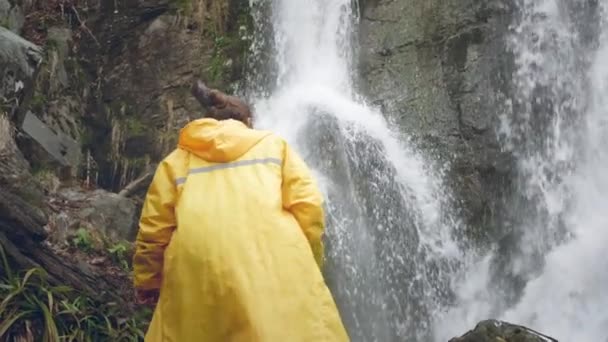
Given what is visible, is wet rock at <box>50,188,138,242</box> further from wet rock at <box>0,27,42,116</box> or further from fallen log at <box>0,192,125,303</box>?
fallen log at <box>0,192,125,303</box>

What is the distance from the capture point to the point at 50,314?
4.09 meters

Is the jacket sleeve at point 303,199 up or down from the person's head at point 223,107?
down

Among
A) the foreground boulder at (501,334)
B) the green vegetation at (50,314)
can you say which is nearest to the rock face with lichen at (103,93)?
the green vegetation at (50,314)

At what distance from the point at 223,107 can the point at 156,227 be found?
1.90 feet

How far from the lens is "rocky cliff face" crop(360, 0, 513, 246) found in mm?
7438

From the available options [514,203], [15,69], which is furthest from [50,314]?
[514,203]

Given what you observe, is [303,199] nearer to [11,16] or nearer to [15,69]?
[15,69]

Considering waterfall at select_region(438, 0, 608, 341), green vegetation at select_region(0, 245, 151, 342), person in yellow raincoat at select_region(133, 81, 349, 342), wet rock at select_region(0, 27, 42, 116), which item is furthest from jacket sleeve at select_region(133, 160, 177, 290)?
waterfall at select_region(438, 0, 608, 341)

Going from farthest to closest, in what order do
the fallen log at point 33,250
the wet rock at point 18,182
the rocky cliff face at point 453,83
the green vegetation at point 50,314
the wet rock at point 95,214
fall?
1. the rocky cliff face at point 453,83
2. the wet rock at point 95,214
3. the wet rock at point 18,182
4. the fallen log at point 33,250
5. the green vegetation at point 50,314

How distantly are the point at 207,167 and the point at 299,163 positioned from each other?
0.37m

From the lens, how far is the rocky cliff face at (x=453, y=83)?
7438mm

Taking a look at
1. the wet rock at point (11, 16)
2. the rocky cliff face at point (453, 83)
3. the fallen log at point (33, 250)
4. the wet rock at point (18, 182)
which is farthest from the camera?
the wet rock at point (11, 16)

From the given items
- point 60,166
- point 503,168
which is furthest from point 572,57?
point 60,166

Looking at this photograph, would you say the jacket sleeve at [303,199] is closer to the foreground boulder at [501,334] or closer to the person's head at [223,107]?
the person's head at [223,107]
